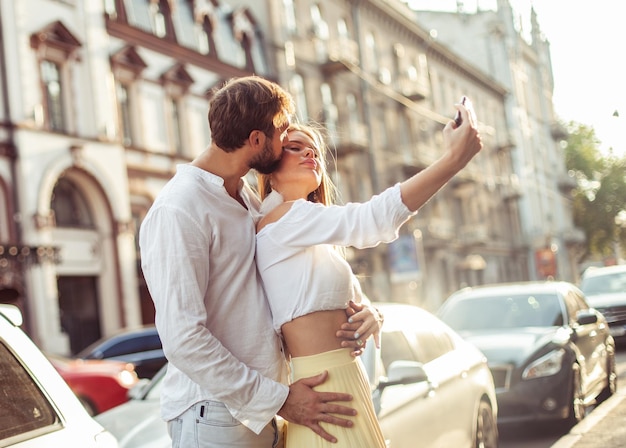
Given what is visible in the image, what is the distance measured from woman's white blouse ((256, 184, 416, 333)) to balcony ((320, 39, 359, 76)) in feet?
110

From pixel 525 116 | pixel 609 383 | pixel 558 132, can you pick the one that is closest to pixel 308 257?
pixel 609 383

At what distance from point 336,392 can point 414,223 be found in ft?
128

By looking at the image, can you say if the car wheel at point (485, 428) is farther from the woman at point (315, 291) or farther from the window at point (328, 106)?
the window at point (328, 106)

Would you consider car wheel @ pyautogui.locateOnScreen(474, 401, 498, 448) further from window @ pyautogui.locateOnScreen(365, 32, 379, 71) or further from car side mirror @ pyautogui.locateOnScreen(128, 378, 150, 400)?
window @ pyautogui.locateOnScreen(365, 32, 379, 71)

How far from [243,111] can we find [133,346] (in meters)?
15.4

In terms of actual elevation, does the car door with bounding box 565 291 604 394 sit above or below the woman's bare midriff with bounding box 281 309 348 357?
below

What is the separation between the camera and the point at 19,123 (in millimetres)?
21906

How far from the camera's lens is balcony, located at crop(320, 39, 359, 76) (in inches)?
1426

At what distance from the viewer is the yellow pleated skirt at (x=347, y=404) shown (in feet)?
10.0

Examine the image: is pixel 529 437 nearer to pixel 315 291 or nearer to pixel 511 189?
pixel 315 291

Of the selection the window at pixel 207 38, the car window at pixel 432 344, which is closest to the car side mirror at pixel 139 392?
the car window at pixel 432 344

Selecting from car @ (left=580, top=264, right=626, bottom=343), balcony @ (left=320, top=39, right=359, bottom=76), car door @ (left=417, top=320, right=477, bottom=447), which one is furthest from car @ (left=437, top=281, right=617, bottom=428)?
balcony @ (left=320, top=39, right=359, bottom=76)

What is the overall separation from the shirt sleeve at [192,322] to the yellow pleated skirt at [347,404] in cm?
14

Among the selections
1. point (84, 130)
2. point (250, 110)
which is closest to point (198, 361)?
point (250, 110)
